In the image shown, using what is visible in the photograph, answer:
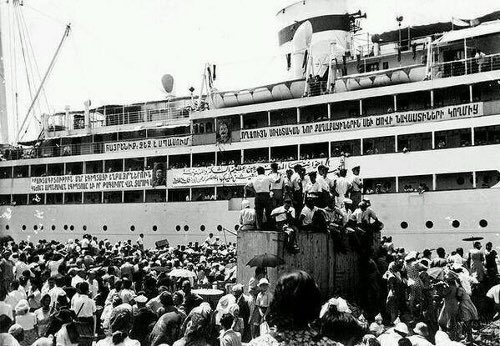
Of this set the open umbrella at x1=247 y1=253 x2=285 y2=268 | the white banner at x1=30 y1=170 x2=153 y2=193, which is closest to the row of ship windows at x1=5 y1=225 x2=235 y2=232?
the white banner at x1=30 y1=170 x2=153 y2=193

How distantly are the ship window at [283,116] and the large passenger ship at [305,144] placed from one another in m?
0.05

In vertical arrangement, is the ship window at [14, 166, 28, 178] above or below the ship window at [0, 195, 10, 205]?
above

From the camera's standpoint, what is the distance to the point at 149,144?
28641 mm

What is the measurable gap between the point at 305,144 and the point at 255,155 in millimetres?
2494

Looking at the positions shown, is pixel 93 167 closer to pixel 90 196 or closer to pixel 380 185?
pixel 90 196

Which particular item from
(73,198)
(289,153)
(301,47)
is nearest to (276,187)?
(289,153)

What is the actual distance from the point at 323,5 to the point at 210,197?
10.7 meters

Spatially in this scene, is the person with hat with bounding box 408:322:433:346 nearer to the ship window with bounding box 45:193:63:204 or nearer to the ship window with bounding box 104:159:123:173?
the ship window with bounding box 104:159:123:173

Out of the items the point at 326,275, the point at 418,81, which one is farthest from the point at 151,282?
the point at 418,81

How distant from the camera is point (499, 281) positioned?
10.9m

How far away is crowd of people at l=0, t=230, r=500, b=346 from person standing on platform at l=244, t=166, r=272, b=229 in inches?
49.2

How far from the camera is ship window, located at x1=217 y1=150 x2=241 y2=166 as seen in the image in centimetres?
2639

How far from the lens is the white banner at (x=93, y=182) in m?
28.2

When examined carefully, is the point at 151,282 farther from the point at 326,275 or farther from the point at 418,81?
the point at 418,81
